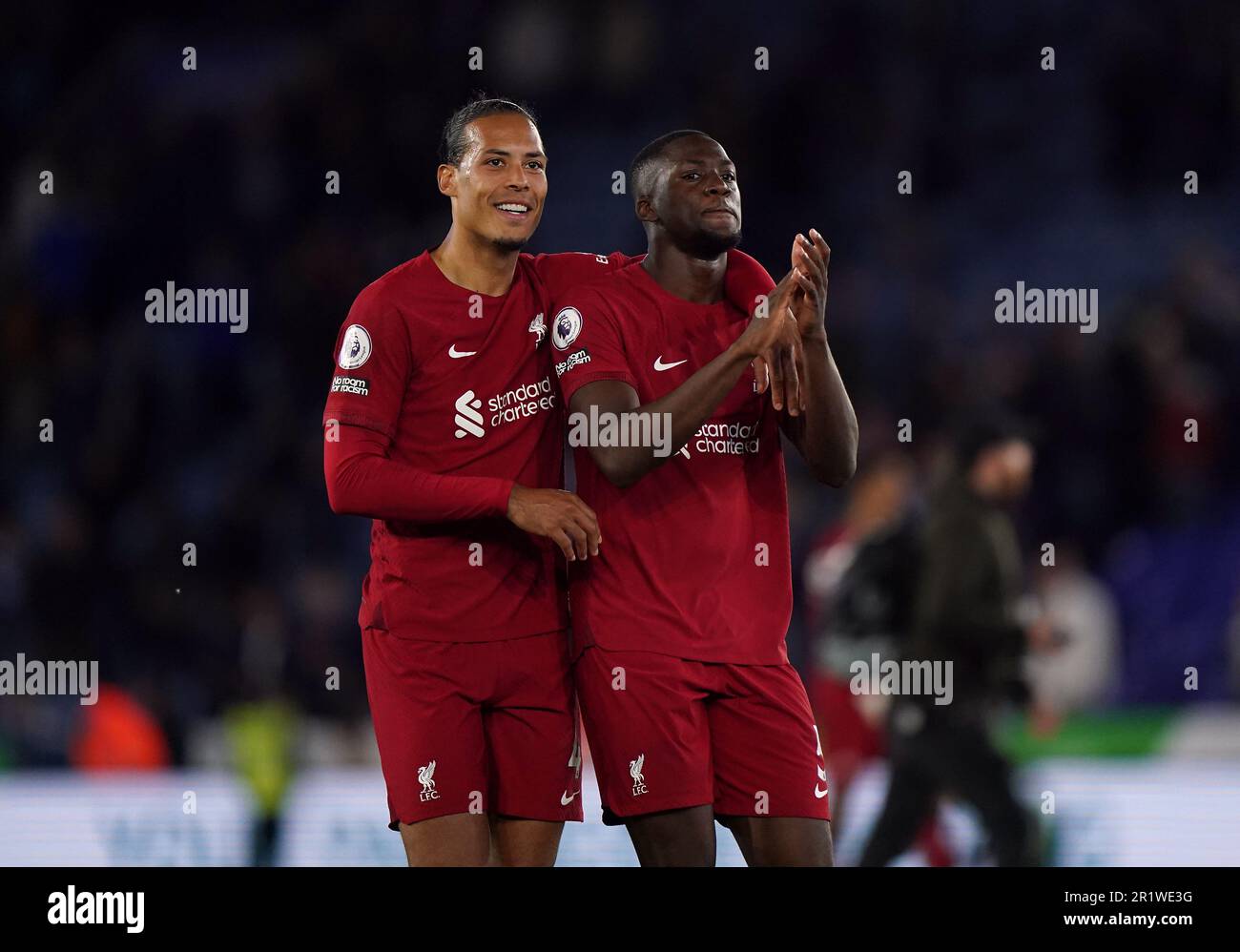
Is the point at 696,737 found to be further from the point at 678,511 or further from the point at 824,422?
the point at 824,422

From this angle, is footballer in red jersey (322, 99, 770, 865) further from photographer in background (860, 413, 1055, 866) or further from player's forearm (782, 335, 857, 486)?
photographer in background (860, 413, 1055, 866)

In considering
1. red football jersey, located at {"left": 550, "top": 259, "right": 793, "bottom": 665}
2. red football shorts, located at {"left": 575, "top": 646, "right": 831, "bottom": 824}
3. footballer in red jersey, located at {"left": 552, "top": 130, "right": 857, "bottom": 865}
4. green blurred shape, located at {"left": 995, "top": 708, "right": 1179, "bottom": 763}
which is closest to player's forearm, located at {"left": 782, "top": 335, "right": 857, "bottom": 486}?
footballer in red jersey, located at {"left": 552, "top": 130, "right": 857, "bottom": 865}

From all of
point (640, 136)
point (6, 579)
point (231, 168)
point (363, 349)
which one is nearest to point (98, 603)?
point (6, 579)

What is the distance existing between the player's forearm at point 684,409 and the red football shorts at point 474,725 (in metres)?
0.52

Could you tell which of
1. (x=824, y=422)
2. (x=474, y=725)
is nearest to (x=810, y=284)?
(x=824, y=422)

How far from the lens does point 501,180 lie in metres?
4.00

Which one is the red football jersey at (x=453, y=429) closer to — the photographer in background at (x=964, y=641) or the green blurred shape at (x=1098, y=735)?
the photographer in background at (x=964, y=641)

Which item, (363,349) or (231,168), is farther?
(231,168)

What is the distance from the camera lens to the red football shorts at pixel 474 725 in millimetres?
3859

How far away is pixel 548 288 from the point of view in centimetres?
416

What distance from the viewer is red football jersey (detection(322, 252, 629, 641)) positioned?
12.9 feet

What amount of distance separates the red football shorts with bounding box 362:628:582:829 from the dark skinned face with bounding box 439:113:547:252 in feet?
3.12
